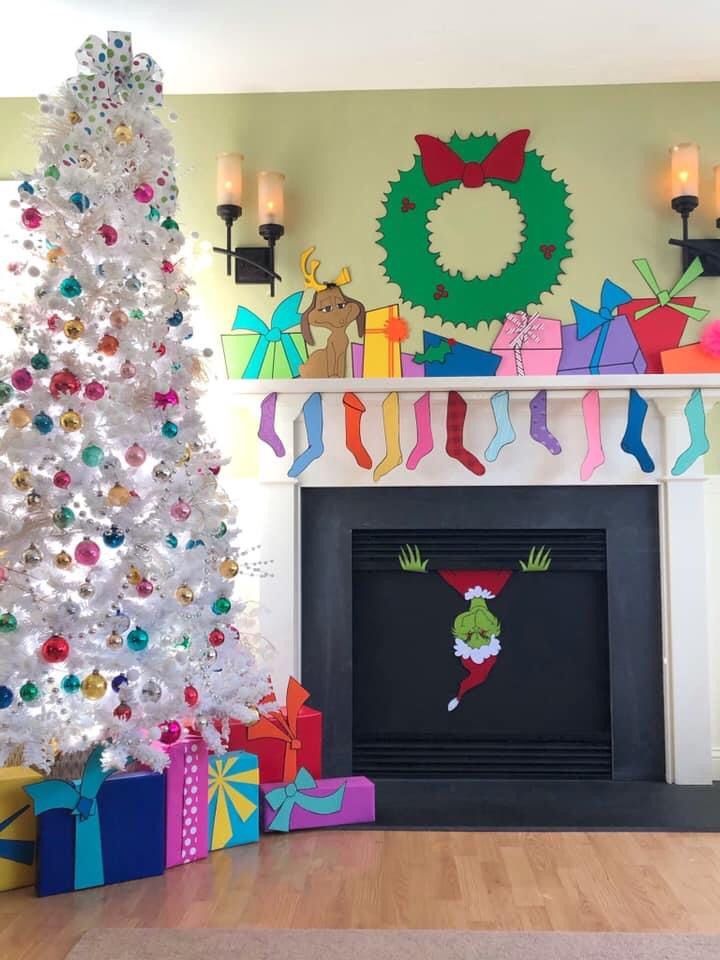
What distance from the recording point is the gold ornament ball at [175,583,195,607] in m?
2.38

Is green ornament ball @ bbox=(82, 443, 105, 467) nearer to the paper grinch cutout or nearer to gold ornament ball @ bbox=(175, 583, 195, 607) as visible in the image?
gold ornament ball @ bbox=(175, 583, 195, 607)

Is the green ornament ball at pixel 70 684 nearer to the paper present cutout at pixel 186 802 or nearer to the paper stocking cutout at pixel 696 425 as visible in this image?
the paper present cutout at pixel 186 802

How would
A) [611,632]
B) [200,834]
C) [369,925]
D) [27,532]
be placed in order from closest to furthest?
[369,925], [27,532], [200,834], [611,632]

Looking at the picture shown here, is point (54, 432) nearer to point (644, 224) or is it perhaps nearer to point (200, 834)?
point (200, 834)

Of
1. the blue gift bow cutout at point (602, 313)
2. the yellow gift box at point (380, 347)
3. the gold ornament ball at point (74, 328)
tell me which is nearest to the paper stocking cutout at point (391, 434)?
the yellow gift box at point (380, 347)

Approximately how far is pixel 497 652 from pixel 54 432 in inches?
70.1

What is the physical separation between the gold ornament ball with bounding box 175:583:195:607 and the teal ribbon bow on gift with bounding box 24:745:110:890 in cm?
41

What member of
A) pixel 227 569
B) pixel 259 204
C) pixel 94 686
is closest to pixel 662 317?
pixel 259 204

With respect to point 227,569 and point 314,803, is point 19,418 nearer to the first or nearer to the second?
point 227,569

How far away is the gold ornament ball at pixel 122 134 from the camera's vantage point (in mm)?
2436

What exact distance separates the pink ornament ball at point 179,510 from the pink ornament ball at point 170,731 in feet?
1.68

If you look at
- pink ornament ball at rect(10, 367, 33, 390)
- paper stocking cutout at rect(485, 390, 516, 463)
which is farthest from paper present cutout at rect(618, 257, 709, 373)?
pink ornament ball at rect(10, 367, 33, 390)

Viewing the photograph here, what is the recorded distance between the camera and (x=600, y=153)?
3.38 metres

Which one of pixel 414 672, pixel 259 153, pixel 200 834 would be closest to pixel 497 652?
pixel 414 672
